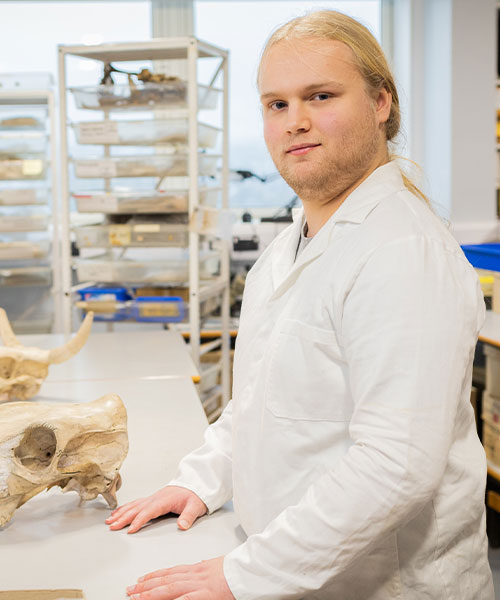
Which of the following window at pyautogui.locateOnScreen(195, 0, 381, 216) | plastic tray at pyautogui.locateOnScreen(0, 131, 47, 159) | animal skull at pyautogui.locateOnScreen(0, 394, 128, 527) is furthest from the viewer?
window at pyautogui.locateOnScreen(195, 0, 381, 216)

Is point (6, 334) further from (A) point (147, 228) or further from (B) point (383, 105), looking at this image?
(B) point (383, 105)

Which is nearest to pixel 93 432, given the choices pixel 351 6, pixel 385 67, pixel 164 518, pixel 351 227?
pixel 164 518

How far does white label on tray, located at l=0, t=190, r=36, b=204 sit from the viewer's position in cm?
370

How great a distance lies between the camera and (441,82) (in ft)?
15.8

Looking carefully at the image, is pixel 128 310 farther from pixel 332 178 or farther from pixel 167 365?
pixel 332 178

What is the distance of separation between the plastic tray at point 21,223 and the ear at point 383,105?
9.86 ft

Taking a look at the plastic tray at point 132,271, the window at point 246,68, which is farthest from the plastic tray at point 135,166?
the window at point 246,68

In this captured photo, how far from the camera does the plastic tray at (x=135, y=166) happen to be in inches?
129

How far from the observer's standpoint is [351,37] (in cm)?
103

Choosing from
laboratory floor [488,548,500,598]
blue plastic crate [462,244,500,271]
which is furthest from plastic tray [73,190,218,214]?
laboratory floor [488,548,500,598]

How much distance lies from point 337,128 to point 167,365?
64.4 inches

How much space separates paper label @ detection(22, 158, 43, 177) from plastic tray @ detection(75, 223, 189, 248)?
587mm

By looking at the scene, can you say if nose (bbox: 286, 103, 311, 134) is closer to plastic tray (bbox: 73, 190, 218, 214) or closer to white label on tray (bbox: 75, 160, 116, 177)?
plastic tray (bbox: 73, 190, 218, 214)

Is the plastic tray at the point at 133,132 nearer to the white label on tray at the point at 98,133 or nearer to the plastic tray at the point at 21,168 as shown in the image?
the white label on tray at the point at 98,133
